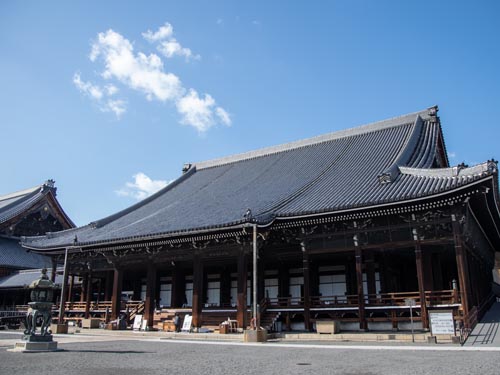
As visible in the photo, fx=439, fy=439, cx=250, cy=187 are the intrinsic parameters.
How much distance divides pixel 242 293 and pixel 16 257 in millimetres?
29785

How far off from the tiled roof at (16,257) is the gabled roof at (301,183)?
41.0ft

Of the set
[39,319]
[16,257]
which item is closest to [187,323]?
[39,319]

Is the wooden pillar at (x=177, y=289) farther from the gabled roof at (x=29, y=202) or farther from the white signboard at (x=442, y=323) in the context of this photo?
the gabled roof at (x=29, y=202)

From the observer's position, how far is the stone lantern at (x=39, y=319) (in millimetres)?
15055

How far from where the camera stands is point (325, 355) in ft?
41.6

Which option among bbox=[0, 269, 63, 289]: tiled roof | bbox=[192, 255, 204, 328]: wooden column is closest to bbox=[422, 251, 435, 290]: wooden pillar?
bbox=[192, 255, 204, 328]: wooden column

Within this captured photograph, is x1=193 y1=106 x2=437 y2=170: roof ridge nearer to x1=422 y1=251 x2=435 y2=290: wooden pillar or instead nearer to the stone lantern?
x1=422 y1=251 x2=435 y2=290: wooden pillar

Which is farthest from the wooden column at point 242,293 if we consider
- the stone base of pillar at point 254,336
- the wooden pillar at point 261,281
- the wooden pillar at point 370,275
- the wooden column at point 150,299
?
the wooden column at point 150,299

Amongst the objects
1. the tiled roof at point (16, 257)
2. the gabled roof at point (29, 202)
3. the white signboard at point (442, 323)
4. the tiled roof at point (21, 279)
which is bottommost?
the white signboard at point (442, 323)

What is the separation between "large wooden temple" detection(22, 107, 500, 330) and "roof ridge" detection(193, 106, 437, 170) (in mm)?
98

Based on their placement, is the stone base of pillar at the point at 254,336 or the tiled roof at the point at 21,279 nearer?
the stone base of pillar at the point at 254,336

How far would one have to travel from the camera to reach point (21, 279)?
3731cm

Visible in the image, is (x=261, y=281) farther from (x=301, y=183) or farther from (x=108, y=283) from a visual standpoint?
(x=108, y=283)

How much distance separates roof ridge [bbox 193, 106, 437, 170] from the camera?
3038 centimetres
